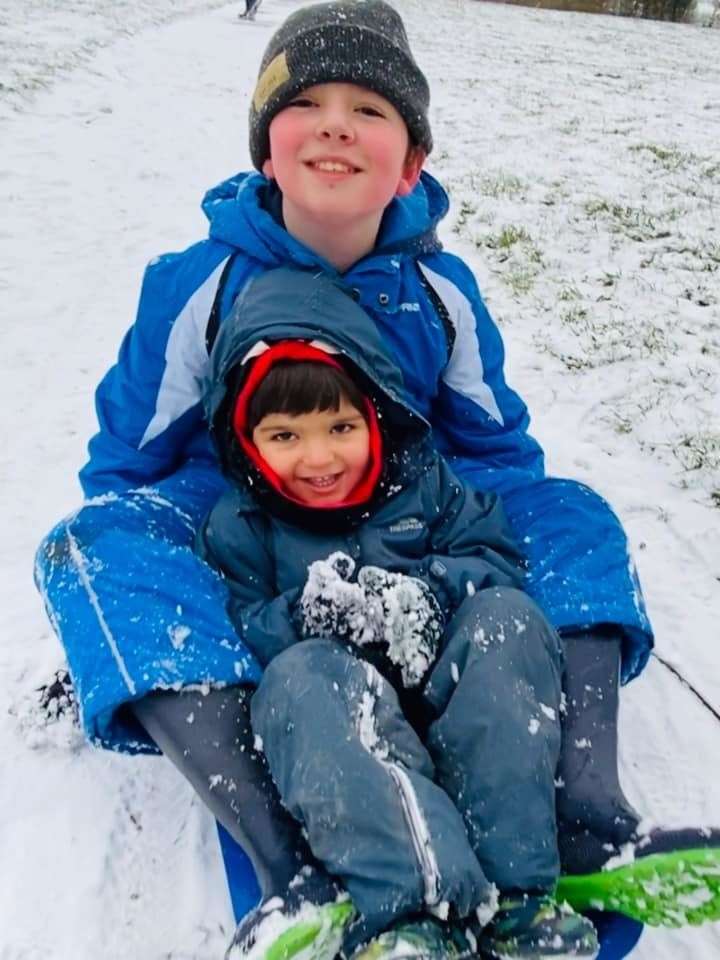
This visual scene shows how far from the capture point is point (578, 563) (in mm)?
2193

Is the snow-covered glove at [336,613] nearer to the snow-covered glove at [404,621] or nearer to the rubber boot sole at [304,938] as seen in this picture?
the snow-covered glove at [404,621]

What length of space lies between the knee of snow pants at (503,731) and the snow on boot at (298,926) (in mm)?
273

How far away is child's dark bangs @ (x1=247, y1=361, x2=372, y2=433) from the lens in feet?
6.68

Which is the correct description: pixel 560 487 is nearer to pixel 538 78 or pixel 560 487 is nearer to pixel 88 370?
pixel 88 370

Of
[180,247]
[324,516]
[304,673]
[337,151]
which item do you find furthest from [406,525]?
[180,247]

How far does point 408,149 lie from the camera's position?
2.41 meters

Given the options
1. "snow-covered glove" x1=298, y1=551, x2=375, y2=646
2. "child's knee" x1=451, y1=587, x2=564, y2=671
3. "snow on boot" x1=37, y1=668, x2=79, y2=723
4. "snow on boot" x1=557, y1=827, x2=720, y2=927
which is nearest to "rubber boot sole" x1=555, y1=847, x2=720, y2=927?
"snow on boot" x1=557, y1=827, x2=720, y2=927

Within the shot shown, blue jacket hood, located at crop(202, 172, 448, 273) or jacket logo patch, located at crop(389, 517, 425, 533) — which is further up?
blue jacket hood, located at crop(202, 172, 448, 273)

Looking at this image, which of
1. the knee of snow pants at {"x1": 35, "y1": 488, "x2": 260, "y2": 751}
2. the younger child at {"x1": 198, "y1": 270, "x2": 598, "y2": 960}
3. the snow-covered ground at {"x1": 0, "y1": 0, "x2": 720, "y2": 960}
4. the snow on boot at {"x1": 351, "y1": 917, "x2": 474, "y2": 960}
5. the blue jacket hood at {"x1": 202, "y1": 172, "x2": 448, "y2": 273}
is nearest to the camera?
the snow on boot at {"x1": 351, "y1": 917, "x2": 474, "y2": 960}

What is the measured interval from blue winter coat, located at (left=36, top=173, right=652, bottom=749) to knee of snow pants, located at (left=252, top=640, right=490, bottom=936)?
0.22 metres

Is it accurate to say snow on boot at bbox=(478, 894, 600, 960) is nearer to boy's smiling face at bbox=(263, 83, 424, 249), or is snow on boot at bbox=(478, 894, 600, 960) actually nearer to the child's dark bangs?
the child's dark bangs

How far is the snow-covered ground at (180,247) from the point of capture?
6.37ft

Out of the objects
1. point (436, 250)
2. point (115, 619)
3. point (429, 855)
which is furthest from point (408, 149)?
point (429, 855)

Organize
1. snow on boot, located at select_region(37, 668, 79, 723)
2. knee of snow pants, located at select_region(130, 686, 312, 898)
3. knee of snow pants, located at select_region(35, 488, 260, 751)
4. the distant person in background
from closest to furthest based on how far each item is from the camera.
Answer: knee of snow pants, located at select_region(130, 686, 312, 898) < knee of snow pants, located at select_region(35, 488, 260, 751) < snow on boot, located at select_region(37, 668, 79, 723) < the distant person in background
